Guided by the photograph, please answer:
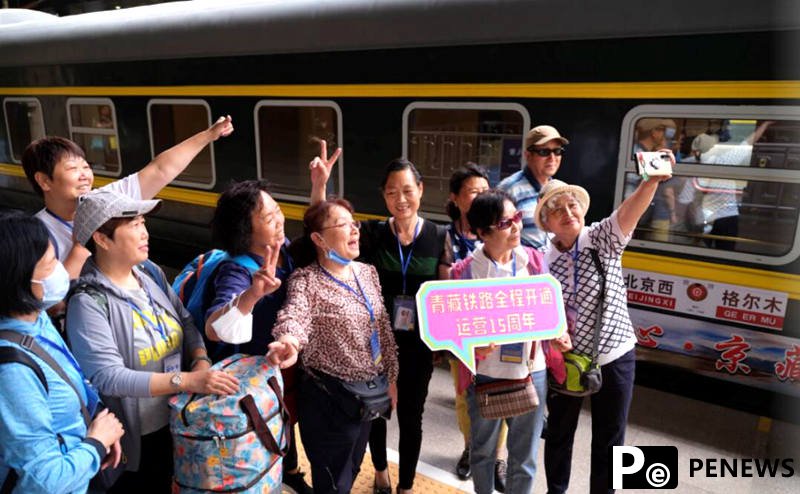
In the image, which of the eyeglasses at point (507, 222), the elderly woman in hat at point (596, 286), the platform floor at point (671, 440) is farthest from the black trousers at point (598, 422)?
the eyeglasses at point (507, 222)

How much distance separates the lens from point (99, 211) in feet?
5.46

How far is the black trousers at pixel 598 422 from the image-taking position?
2203mm

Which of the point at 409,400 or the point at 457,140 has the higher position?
the point at 457,140

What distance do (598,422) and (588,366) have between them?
31 cm

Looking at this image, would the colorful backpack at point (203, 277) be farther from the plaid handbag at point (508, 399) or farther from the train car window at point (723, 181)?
the train car window at point (723, 181)

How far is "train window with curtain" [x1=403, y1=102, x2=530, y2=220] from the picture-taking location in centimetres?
355

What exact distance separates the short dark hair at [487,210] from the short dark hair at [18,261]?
1.34 m

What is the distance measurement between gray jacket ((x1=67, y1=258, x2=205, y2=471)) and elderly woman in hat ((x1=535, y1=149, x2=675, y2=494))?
1487mm

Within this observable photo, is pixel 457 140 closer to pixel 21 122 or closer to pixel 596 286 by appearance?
pixel 596 286

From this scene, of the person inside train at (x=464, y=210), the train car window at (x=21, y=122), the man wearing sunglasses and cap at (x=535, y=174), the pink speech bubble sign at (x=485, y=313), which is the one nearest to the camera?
the pink speech bubble sign at (x=485, y=313)

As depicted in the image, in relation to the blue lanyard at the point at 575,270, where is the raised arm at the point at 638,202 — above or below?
above

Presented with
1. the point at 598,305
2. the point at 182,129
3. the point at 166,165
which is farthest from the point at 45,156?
the point at 182,129

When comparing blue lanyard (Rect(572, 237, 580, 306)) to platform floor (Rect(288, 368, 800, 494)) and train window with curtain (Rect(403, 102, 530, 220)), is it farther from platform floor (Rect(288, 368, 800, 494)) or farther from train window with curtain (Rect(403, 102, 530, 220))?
train window with curtain (Rect(403, 102, 530, 220))

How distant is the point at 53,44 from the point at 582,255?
6001 millimetres
